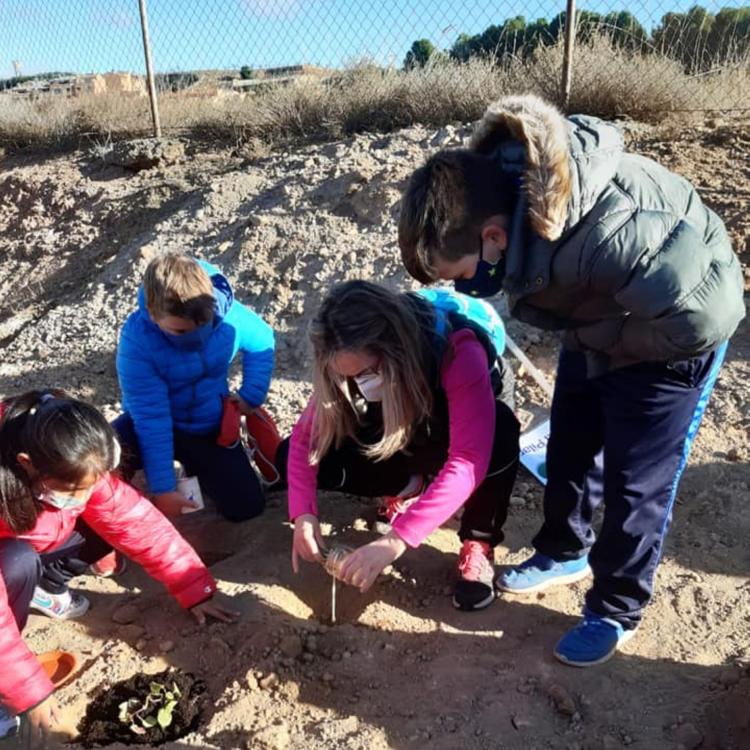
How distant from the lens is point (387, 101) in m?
6.49

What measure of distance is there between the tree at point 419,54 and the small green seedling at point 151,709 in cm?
604

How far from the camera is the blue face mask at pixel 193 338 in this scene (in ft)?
8.87

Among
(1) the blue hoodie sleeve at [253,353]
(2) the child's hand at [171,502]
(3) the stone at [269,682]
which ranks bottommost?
(3) the stone at [269,682]

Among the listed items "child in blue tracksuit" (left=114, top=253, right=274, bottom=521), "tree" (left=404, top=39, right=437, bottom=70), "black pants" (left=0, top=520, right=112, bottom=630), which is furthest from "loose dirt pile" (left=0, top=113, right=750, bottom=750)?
"tree" (left=404, top=39, right=437, bottom=70)

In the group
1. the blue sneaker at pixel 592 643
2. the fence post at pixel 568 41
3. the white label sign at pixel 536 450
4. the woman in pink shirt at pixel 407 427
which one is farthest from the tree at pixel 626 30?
the blue sneaker at pixel 592 643

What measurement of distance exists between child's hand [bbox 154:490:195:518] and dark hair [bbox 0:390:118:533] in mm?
843

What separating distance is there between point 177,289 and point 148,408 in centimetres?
53

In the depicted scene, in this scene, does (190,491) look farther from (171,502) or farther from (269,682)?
(269,682)

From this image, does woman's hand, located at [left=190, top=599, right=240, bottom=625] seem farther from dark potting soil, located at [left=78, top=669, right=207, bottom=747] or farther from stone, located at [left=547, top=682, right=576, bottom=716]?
stone, located at [left=547, top=682, right=576, bottom=716]

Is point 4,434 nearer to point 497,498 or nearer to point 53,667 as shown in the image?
point 53,667

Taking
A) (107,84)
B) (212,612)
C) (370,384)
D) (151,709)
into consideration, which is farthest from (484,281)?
(107,84)

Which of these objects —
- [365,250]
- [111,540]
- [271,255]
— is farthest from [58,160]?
[111,540]

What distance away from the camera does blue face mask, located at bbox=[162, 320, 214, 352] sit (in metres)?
2.70

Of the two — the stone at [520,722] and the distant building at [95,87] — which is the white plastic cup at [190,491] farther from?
the distant building at [95,87]
